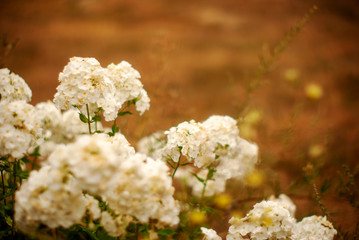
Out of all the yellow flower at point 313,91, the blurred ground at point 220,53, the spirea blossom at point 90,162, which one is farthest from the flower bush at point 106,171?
the yellow flower at point 313,91

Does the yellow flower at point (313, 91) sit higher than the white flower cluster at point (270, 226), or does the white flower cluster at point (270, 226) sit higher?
the yellow flower at point (313, 91)

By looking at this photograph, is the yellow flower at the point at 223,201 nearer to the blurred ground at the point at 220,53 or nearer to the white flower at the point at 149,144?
the blurred ground at the point at 220,53

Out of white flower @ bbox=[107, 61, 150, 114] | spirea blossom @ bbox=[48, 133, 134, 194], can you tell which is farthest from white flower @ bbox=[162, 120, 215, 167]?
spirea blossom @ bbox=[48, 133, 134, 194]

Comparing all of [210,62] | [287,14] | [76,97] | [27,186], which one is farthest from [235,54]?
[27,186]

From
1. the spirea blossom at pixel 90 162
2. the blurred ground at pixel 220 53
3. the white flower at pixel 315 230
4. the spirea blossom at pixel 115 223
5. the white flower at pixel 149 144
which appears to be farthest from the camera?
the blurred ground at pixel 220 53

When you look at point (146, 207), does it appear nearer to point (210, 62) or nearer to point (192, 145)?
point (192, 145)

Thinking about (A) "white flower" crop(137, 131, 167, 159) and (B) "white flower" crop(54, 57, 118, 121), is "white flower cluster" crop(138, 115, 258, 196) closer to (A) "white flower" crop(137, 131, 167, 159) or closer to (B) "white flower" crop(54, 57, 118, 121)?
(A) "white flower" crop(137, 131, 167, 159)
